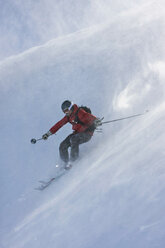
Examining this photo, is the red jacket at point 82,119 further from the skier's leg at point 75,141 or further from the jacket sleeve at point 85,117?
the skier's leg at point 75,141

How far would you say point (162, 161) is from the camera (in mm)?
4305

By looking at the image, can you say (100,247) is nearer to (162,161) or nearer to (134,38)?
(162,161)

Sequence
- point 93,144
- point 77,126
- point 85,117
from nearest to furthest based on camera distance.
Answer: point 85,117
point 77,126
point 93,144

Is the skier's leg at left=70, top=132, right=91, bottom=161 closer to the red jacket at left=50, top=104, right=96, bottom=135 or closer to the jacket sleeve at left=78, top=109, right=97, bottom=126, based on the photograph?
the red jacket at left=50, top=104, right=96, bottom=135

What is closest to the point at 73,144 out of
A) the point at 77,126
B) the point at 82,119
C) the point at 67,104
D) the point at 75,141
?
the point at 75,141

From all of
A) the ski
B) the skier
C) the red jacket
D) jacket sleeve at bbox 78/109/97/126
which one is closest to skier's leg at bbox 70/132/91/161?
the skier

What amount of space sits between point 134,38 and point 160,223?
13198 mm

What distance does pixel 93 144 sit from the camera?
28.3ft

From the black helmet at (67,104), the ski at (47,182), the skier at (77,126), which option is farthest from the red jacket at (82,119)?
the ski at (47,182)

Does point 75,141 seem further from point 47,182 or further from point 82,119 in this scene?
point 47,182

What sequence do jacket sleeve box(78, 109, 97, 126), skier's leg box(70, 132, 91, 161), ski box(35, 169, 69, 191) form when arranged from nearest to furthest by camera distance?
ski box(35, 169, 69, 191)
skier's leg box(70, 132, 91, 161)
jacket sleeve box(78, 109, 97, 126)

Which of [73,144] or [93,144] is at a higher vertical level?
[93,144]

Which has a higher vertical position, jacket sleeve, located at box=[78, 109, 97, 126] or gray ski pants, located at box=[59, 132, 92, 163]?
jacket sleeve, located at box=[78, 109, 97, 126]

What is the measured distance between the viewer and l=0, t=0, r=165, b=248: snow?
3.74m
